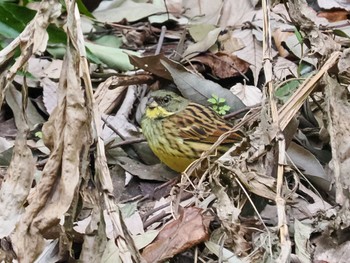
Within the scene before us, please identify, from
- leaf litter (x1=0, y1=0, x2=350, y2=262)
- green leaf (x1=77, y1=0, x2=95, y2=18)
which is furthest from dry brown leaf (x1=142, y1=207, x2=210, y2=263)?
green leaf (x1=77, y1=0, x2=95, y2=18)

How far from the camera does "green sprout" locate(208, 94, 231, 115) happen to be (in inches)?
174

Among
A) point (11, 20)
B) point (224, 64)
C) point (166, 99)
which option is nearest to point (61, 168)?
point (166, 99)

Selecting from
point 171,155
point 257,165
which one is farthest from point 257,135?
point 171,155

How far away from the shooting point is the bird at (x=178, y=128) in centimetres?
414

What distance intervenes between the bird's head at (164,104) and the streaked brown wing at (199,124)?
0.13 feet

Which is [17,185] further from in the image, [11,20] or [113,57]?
[113,57]

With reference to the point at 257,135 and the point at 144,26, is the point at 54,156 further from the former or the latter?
the point at 144,26

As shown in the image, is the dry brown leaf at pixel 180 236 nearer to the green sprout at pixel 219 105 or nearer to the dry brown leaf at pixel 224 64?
the green sprout at pixel 219 105

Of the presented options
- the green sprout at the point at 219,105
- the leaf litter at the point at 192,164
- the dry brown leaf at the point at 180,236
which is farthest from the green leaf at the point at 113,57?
the dry brown leaf at the point at 180,236

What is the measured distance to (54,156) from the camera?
2.64 metres

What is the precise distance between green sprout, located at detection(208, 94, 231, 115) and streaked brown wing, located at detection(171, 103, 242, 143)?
0.10 metres

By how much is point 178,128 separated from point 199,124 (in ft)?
0.47

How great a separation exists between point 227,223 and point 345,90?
800 millimetres

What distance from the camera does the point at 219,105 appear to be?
445 cm
